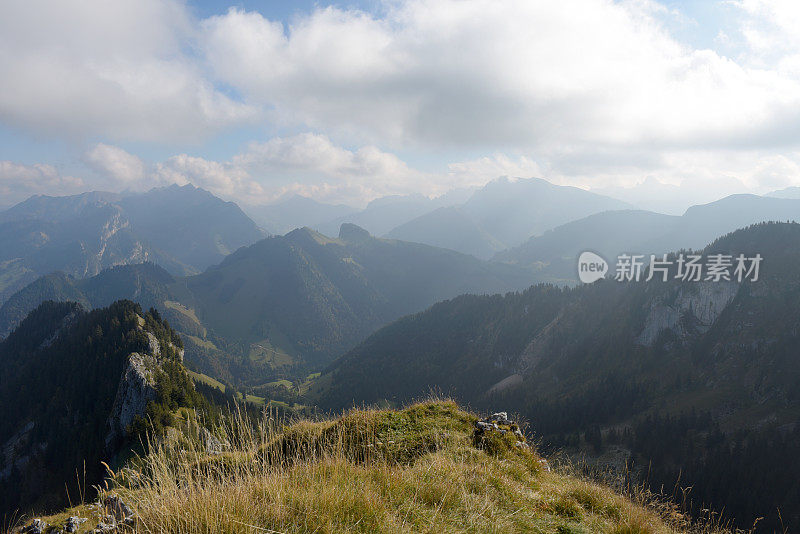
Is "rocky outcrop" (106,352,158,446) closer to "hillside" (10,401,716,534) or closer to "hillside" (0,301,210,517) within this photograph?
"hillside" (0,301,210,517)

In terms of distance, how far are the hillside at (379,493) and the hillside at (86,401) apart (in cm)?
5976

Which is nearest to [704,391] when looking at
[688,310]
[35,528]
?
[688,310]

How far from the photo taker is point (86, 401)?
95500 millimetres

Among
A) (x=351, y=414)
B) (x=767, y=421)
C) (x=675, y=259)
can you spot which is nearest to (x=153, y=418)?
(x=351, y=414)

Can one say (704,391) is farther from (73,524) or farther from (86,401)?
(86,401)

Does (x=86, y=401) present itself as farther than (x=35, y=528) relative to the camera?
Yes

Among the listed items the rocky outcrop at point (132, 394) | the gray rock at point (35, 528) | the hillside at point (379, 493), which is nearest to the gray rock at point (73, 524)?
the hillside at point (379, 493)

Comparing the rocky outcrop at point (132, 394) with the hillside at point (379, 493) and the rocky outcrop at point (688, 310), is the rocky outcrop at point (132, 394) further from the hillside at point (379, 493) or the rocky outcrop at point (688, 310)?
the rocky outcrop at point (688, 310)

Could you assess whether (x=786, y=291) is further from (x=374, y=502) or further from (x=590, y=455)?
(x=374, y=502)

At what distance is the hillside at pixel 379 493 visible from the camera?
16.0ft

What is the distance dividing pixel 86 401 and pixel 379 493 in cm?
12658

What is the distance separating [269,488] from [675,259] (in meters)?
243

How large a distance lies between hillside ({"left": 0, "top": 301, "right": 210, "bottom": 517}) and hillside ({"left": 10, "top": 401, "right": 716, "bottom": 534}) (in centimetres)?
5976

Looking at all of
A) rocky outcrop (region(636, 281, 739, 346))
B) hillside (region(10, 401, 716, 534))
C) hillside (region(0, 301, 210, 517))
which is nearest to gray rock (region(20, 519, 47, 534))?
hillside (region(10, 401, 716, 534))
